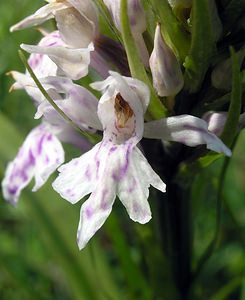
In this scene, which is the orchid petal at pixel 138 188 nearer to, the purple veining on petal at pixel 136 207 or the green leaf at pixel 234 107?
the purple veining on petal at pixel 136 207

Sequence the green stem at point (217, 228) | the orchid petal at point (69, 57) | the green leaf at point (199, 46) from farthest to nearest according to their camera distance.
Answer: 1. the green stem at point (217, 228)
2. the orchid petal at point (69, 57)
3. the green leaf at point (199, 46)

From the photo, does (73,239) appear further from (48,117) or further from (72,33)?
(72,33)

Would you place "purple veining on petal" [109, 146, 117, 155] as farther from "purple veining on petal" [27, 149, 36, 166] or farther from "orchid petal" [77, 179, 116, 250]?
"purple veining on petal" [27, 149, 36, 166]

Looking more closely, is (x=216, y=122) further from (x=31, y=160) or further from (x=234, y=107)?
(x=31, y=160)

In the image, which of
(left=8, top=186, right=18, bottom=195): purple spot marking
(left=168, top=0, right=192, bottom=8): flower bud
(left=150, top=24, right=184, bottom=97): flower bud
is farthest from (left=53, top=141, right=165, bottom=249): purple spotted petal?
(left=8, top=186, right=18, bottom=195): purple spot marking

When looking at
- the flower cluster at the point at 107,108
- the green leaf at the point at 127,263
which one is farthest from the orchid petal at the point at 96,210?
the green leaf at the point at 127,263

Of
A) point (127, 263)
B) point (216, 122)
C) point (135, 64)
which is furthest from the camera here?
point (127, 263)

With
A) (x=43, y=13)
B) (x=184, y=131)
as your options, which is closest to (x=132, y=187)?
(x=184, y=131)
